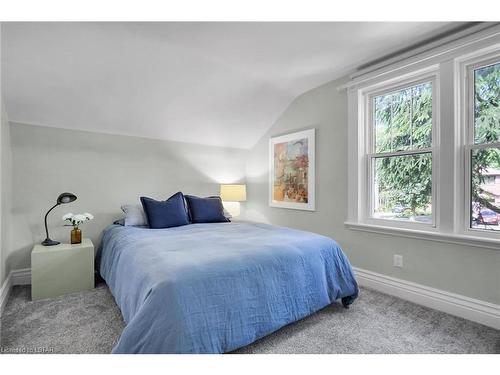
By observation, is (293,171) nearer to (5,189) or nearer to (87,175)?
(87,175)

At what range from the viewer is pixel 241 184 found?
14.7 feet

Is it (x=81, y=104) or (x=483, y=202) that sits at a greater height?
(x=81, y=104)

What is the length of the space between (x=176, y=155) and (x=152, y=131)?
49 centimetres

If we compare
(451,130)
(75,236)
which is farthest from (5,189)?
(451,130)

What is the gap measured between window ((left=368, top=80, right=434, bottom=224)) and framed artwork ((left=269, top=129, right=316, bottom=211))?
2.52 feet

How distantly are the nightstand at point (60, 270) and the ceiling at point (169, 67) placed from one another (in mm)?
1481

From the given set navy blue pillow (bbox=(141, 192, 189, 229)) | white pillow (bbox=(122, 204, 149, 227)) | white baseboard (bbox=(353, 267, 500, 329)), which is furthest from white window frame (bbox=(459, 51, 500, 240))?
white pillow (bbox=(122, 204, 149, 227))

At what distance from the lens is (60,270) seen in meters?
2.53

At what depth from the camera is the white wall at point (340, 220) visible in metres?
2.13

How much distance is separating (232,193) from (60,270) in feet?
7.67

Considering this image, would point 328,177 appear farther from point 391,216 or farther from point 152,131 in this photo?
point 152,131

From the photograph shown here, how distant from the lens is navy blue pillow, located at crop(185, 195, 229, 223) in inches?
132

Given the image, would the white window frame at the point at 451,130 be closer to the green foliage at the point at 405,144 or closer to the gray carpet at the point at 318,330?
the green foliage at the point at 405,144
